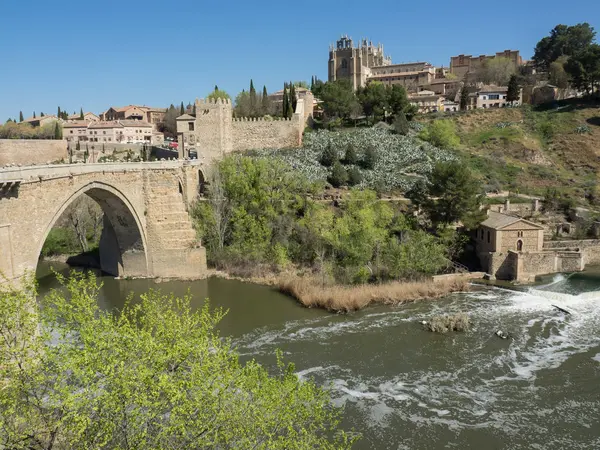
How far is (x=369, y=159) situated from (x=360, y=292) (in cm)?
1771

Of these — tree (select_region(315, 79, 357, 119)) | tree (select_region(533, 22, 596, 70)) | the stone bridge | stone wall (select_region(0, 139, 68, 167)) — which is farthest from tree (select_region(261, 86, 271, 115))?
tree (select_region(533, 22, 596, 70))

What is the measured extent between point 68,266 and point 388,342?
18694mm

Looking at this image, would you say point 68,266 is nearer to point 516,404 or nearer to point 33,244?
point 33,244

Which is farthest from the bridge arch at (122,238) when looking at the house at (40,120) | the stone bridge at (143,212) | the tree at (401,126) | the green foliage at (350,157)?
the house at (40,120)

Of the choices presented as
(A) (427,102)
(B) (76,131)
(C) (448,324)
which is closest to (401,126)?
(A) (427,102)

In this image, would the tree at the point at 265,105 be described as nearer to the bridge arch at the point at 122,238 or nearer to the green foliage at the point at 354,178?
the green foliage at the point at 354,178

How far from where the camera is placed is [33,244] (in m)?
16.8

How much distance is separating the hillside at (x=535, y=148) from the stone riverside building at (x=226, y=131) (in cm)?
1377

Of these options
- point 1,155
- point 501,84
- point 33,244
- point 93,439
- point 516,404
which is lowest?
point 516,404

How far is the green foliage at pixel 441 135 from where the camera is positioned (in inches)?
1602

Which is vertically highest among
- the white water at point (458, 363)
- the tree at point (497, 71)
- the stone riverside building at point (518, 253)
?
the tree at point (497, 71)

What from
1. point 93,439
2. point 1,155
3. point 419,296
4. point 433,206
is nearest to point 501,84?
point 433,206

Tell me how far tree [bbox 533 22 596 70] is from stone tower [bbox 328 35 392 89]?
2299 cm

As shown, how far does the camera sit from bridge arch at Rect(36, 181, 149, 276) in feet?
74.4
